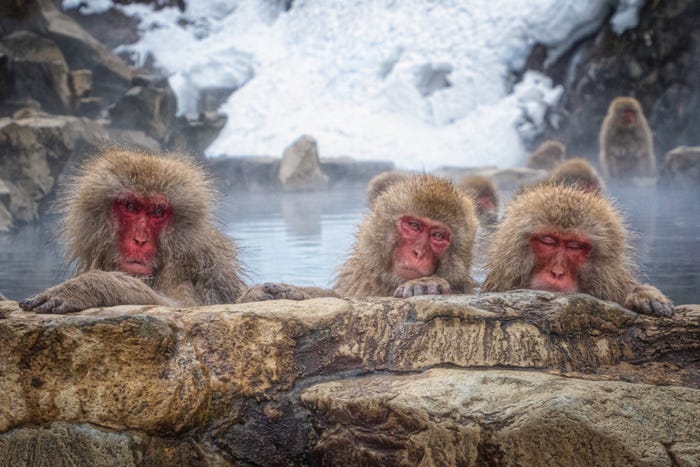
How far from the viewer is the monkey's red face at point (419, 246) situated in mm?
3709

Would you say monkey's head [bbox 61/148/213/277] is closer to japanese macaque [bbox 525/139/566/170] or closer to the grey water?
the grey water

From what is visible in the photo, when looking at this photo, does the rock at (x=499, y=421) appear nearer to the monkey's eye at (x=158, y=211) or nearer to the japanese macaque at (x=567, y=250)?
the japanese macaque at (x=567, y=250)

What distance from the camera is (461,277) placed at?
380 centimetres

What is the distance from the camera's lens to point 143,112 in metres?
12.1

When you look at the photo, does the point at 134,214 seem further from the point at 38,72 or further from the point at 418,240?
the point at 38,72


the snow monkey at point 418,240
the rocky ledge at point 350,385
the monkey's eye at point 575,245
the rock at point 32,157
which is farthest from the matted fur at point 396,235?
Answer: the rock at point 32,157

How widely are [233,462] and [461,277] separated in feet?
5.32

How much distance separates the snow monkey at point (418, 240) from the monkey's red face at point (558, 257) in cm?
38

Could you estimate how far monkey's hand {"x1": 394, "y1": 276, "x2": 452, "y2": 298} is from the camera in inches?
126

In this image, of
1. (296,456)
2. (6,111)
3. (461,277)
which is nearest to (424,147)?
(6,111)

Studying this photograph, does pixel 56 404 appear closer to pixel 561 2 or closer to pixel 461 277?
pixel 461 277

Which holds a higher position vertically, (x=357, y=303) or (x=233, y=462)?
(x=357, y=303)

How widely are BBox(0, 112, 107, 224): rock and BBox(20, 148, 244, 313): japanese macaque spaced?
4.97 metres

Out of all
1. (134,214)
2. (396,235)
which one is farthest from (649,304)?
(134,214)
